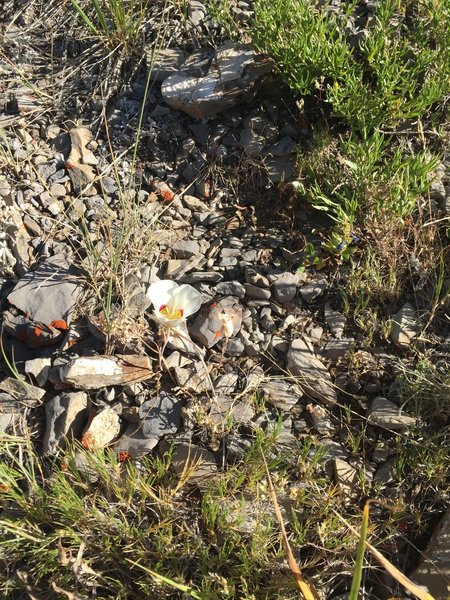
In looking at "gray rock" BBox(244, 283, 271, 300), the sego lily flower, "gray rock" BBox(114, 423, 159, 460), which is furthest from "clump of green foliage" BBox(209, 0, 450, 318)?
"gray rock" BBox(114, 423, 159, 460)

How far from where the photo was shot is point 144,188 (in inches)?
119

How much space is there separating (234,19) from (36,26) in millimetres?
1029

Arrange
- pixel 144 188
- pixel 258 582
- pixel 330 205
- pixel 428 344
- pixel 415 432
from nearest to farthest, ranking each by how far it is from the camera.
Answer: pixel 258 582, pixel 415 432, pixel 428 344, pixel 330 205, pixel 144 188

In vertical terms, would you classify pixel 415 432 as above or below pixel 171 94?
below

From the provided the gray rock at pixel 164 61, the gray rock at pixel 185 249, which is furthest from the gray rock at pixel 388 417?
the gray rock at pixel 164 61

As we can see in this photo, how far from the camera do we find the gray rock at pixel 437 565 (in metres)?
2.17

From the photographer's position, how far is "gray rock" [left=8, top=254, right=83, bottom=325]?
8.76 feet

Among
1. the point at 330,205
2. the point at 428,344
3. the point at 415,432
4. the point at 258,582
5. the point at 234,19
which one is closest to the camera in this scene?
the point at 258,582

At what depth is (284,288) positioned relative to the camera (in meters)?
2.71

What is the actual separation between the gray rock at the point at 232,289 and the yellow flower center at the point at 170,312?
305 mm

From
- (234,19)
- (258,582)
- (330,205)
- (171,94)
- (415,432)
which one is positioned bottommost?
(258,582)

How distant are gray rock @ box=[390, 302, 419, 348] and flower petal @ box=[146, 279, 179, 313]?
2.90 feet

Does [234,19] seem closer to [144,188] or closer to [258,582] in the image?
[144,188]

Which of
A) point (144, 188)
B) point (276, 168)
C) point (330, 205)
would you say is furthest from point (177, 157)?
point (330, 205)
